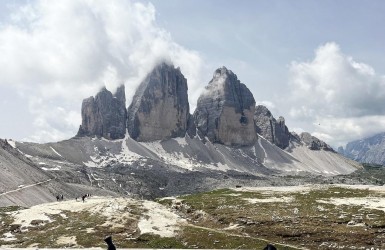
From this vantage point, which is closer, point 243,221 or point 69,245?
point 69,245

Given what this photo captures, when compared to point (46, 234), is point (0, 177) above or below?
above

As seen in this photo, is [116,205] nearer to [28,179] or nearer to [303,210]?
[303,210]

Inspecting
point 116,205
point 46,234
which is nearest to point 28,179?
point 116,205

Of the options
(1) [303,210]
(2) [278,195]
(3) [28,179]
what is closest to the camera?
(1) [303,210]

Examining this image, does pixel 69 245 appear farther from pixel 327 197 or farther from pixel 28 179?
pixel 28 179

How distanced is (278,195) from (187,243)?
47.9 m

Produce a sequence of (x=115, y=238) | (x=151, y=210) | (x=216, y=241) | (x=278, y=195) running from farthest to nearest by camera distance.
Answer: (x=278, y=195)
(x=151, y=210)
(x=115, y=238)
(x=216, y=241)

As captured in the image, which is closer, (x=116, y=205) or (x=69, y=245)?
(x=69, y=245)

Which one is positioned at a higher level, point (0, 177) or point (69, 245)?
point (0, 177)

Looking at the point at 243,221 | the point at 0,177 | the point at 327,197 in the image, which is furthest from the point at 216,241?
the point at 0,177

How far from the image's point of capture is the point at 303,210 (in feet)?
259

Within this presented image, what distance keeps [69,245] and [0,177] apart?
422 ft

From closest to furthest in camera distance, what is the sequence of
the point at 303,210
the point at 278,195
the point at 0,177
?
the point at 303,210, the point at 278,195, the point at 0,177

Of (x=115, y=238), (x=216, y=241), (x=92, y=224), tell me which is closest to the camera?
(x=216, y=241)
